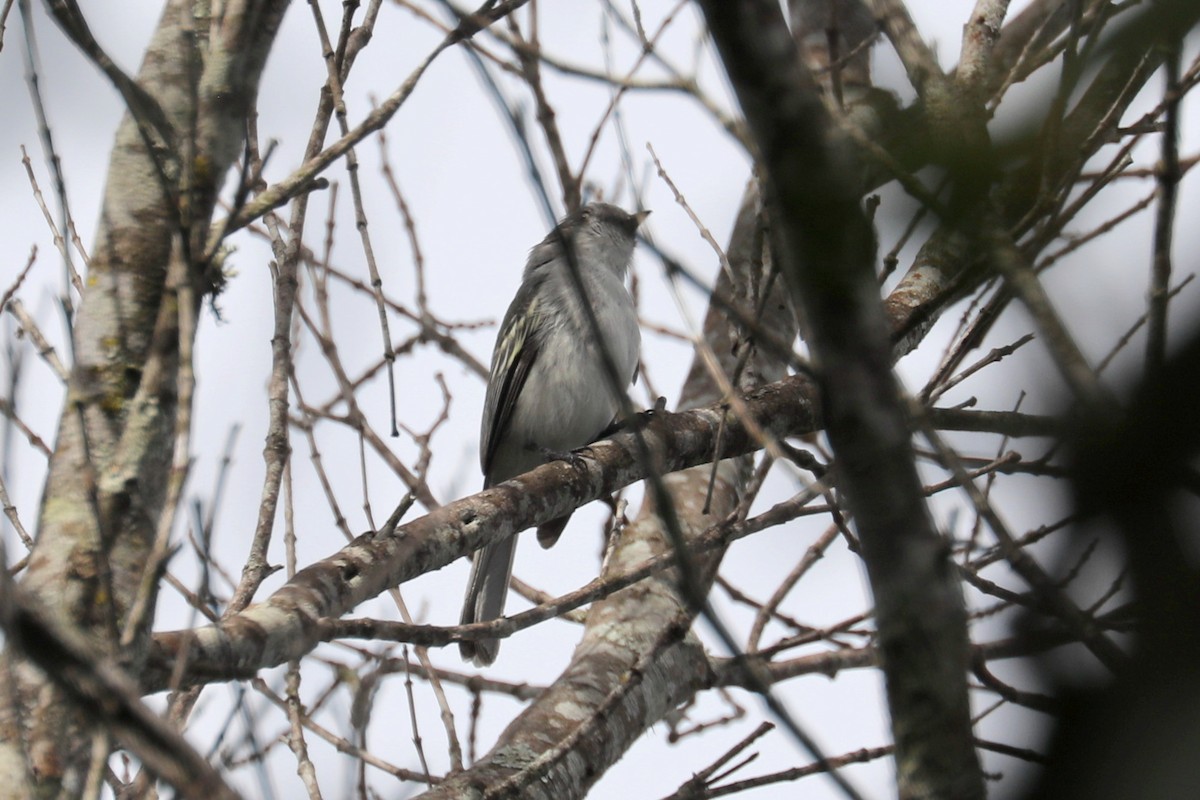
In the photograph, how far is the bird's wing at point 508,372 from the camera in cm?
663

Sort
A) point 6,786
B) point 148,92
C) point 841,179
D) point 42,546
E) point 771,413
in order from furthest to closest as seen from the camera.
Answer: point 771,413 → point 148,92 → point 42,546 → point 6,786 → point 841,179

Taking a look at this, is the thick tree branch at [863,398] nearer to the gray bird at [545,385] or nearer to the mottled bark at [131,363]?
the mottled bark at [131,363]

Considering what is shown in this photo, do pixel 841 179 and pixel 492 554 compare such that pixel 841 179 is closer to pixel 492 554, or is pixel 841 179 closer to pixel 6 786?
pixel 6 786

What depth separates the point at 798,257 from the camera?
1103 mm

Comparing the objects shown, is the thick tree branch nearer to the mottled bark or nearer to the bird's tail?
the mottled bark

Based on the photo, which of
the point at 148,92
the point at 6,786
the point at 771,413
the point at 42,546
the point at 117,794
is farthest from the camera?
the point at 771,413

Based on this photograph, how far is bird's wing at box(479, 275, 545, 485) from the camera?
6629 millimetres

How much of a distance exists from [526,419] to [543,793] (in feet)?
9.83

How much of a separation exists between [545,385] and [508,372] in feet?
1.05

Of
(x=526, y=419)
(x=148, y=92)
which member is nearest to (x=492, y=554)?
(x=526, y=419)

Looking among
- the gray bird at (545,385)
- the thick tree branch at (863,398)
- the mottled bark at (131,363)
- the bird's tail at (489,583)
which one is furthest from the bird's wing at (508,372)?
the thick tree branch at (863,398)

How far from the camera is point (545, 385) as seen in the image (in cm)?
648

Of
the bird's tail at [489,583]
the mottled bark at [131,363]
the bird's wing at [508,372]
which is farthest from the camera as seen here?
the bird's wing at [508,372]

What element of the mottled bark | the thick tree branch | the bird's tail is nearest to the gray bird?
the bird's tail
